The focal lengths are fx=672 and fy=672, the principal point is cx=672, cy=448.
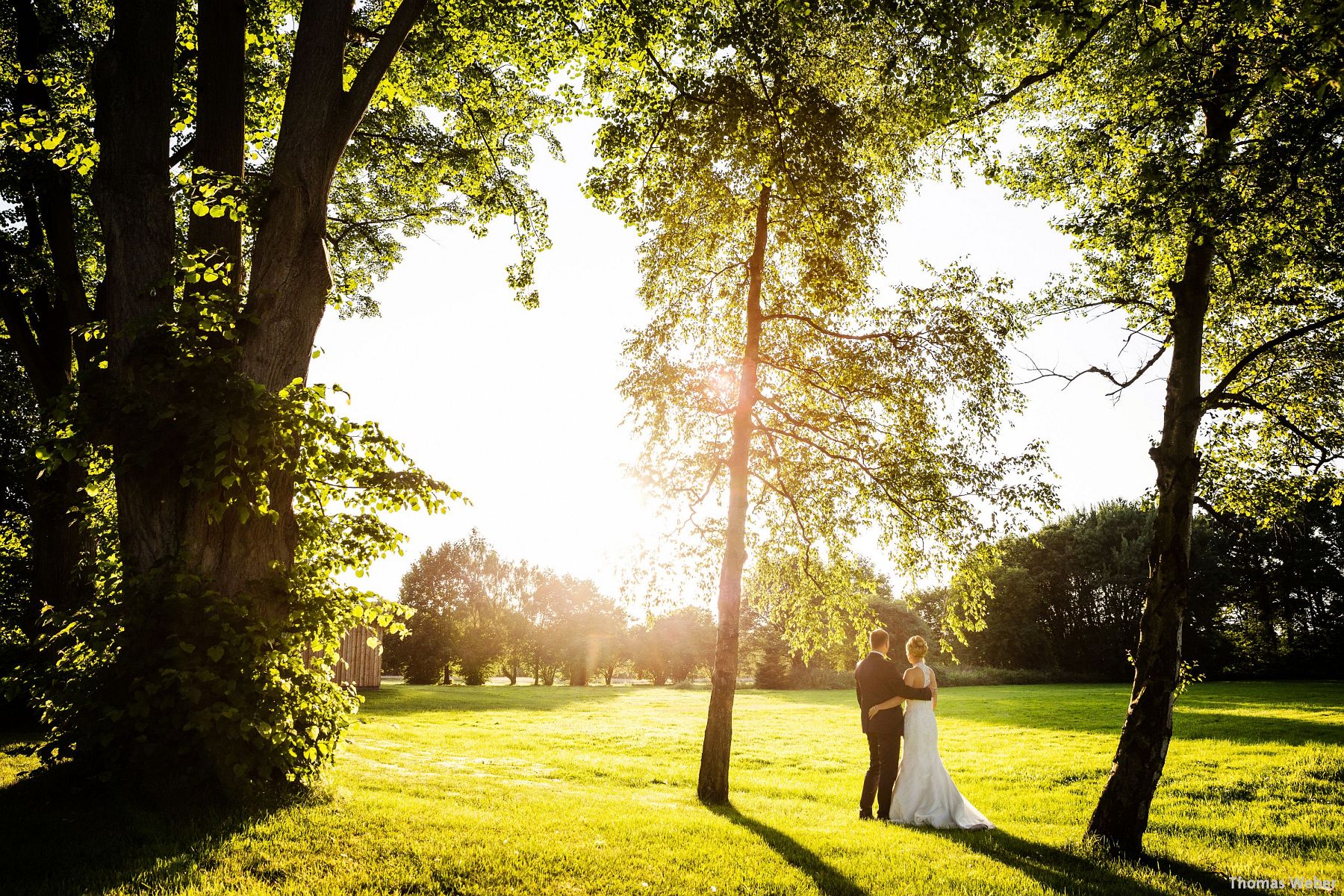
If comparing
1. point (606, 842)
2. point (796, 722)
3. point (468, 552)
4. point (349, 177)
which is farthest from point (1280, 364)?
point (468, 552)

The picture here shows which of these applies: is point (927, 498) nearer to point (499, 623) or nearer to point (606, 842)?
point (606, 842)

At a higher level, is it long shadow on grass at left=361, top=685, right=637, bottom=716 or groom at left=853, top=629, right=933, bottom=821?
groom at left=853, top=629, right=933, bottom=821

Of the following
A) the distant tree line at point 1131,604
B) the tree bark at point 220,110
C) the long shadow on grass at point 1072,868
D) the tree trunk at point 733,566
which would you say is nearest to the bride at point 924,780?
the long shadow on grass at point 1072,868

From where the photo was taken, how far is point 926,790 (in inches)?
360

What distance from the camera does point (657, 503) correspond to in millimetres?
12969

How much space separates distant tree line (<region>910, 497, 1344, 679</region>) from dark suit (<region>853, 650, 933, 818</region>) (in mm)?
29924

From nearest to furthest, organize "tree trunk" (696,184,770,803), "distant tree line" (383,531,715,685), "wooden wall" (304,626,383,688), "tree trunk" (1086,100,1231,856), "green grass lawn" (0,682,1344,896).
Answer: "green grass lawn" (0,682,1344,896) < "tree trunk" (1086,100,1231,856) < "tree trunk" (696,184,770,803) < "wooden wall" (304,626,383,688) < "distant tree line" (383,531,715,685)

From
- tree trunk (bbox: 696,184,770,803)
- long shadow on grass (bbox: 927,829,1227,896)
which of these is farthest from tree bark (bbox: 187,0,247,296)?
long shadow on grass (bbox: 927,829,1227,896)

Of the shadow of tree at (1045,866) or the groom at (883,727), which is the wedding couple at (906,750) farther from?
the shadow of tree at (1045,866)

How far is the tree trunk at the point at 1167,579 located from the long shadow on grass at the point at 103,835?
27.7 feet

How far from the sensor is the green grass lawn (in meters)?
4.87

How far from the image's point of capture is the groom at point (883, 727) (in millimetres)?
9422

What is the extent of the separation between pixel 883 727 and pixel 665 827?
12.0ft

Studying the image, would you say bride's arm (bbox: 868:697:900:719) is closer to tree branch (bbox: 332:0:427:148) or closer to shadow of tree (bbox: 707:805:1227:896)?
shadow of tree (bbox: 707:805:1227:896)
